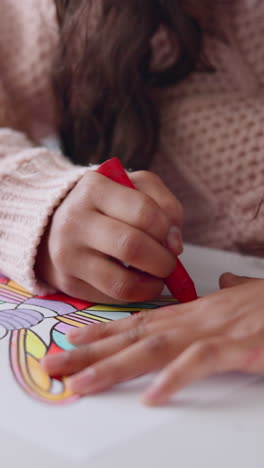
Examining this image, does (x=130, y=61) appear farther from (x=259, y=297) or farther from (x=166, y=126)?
(x=259, y=297)

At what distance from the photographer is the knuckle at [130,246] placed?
33 centimetres

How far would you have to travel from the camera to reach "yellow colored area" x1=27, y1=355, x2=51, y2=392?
0.26 metres

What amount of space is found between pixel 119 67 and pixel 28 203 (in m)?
0.20

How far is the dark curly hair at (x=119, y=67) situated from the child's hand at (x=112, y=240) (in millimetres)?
188

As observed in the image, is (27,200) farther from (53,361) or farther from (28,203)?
(53,361)

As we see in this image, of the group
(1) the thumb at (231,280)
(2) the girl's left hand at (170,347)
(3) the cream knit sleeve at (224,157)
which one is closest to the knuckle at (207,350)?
(2) the girl's left hand at (170,347)

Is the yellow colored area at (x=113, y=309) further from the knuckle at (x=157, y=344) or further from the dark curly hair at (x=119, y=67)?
the dark curly hair at (x=119, y=67)

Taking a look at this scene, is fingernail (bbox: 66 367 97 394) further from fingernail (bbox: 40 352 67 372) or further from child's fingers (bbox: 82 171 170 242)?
child's fingers (bbox: 82 171 170 242)

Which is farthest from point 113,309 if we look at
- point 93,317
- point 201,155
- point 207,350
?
point 201,155

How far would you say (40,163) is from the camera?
473 millimetres

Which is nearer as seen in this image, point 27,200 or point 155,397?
point 155,397

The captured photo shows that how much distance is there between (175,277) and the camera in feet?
1.18

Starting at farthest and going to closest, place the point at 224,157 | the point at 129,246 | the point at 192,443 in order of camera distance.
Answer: the point at 224,157 < the point at 129,246 < the point at 192,443

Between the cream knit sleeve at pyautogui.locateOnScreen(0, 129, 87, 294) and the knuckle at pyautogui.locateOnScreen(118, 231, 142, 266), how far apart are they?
77 mm
